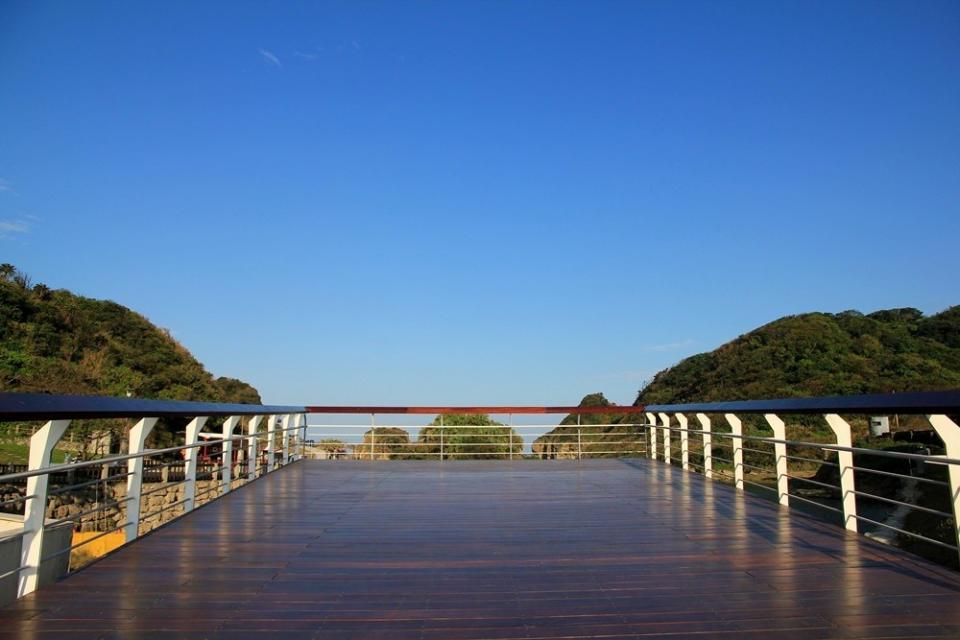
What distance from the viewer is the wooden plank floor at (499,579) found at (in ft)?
7.87

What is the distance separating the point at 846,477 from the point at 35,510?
4.41 m

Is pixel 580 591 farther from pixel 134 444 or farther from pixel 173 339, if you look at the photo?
pixel 173 339

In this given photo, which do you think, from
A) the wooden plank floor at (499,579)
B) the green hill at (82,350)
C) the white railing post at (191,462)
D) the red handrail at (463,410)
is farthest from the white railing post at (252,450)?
the green hill at (82,350)

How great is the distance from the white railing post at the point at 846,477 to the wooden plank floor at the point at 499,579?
0.12 meters

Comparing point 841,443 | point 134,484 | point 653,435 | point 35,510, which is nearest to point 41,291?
point 653,435

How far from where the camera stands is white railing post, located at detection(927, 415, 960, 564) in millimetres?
3016

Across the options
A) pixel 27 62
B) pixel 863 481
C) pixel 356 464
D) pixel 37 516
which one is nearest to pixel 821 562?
pixel 37 516

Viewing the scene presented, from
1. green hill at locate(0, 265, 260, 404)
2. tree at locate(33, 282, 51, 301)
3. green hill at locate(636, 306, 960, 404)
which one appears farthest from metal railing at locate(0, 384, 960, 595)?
tree at locate(33, 282, 51, 301)

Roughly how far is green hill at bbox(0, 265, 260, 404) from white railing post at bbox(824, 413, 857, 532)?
83.4 ft

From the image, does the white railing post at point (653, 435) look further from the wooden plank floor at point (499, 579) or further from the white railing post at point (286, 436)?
the white railing post at point (286, 436)

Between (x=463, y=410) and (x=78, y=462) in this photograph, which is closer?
(x=78, y=462)

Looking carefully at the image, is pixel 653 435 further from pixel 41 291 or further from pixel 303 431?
pixel 41 291

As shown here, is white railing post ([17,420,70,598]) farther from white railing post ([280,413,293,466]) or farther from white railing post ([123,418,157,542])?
white railing post ([280,413,293,466])

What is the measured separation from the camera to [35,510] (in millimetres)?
2920
